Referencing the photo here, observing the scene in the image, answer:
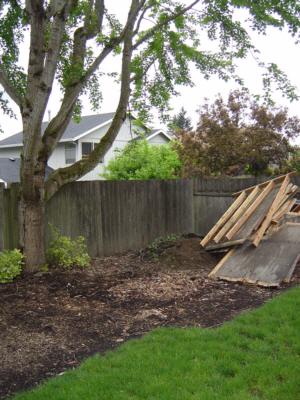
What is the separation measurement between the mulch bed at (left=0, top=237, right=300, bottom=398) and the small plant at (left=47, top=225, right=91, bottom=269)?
0.29m

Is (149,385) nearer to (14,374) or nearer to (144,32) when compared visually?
(14,374)

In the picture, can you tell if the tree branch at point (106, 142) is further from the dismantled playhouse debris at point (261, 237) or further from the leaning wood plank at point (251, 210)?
the leaning wood plank at point (251, 210)

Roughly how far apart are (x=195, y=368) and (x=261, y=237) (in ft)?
15.5

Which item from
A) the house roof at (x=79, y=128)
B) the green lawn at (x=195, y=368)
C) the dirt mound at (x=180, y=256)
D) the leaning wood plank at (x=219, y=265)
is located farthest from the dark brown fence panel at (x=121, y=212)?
the house roof at (x=79, y=128)

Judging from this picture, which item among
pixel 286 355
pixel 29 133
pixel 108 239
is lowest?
pixel 286 355

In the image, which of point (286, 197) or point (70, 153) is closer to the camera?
point (286, 197)

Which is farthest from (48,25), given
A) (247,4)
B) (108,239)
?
(108,239)

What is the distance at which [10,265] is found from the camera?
7004 mm

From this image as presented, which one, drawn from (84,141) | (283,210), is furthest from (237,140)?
(84,141)

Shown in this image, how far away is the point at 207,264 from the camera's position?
28.7 ft

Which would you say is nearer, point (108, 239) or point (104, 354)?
point (104, 354)

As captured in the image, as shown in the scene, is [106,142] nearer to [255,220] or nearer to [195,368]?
[255,220]

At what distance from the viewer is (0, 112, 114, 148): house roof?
88.4 ft

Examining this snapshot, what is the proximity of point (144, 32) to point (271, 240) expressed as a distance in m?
5.14
